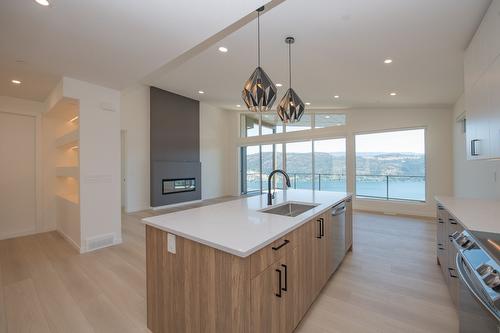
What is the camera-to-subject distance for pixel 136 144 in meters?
6.15

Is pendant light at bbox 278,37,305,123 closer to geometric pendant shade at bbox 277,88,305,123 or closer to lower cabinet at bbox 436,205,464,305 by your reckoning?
geometric pendant shade at bbox 277,88,305,123

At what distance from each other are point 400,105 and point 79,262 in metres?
6.92

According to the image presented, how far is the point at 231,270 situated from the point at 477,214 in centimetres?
212

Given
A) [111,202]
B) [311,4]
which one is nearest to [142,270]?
[111,202]

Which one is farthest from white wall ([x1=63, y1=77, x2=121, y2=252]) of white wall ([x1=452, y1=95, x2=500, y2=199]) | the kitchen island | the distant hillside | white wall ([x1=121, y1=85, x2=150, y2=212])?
the distant hillside

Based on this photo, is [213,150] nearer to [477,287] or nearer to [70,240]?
[70,240]

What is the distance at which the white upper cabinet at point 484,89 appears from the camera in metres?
1.74

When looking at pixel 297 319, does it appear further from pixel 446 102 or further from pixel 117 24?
pixel 446 102

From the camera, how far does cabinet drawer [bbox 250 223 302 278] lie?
4.03 feet

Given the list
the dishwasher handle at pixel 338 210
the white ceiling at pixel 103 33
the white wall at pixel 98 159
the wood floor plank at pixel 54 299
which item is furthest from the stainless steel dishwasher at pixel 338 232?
the white wall at pixel 98 159

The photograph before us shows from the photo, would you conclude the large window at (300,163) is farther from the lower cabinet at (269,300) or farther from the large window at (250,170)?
the lower cabinet at (269,300)

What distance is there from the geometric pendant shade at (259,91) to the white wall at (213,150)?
598cm

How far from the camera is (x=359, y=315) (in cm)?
194

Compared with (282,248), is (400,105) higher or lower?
higher
